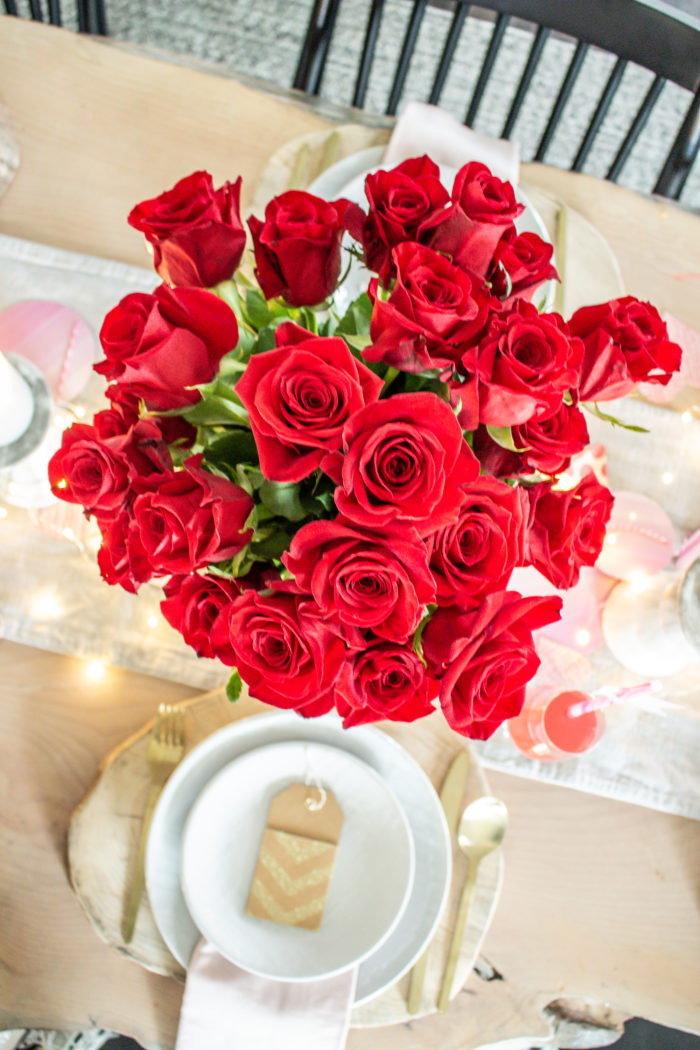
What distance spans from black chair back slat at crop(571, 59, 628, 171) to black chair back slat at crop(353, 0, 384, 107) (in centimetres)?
35

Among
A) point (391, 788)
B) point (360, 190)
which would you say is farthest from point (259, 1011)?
point (360, 190)

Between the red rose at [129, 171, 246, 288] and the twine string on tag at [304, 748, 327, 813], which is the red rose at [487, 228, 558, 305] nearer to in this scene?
the red rose at [129, 171, 246, 288]

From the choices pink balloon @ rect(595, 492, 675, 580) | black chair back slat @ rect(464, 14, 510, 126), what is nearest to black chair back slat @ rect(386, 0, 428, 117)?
black chair back slat @ rect(464, 14, 510, 126)

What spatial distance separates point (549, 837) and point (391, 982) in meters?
0.22

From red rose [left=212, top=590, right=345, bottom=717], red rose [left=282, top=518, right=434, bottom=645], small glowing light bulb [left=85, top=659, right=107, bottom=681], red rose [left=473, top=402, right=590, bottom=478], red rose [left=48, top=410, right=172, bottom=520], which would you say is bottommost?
small glowing light bulb [left=85, top=659, right=107, bottom=681]

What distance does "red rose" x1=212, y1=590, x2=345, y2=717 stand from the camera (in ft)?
1.26

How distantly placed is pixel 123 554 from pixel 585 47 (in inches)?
39.9

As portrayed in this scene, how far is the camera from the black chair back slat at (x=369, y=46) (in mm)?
1030

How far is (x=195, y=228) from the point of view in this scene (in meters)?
0.43

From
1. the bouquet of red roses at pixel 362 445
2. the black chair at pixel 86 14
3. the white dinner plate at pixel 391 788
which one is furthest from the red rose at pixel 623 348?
the black chair at pixel 86 14

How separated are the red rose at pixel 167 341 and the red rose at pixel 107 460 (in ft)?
0.11

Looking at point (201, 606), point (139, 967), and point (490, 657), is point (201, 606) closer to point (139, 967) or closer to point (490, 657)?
point (490, 657)

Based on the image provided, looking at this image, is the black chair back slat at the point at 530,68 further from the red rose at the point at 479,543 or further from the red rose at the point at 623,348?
the red rose at the point at 479,543

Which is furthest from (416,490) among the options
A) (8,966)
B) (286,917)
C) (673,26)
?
(673,26)
